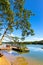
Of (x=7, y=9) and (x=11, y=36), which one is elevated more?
(x=7, y=9)

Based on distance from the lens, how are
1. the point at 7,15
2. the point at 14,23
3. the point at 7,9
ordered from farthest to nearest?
the point at 14,23
the point at 7,15
the point at 7,9

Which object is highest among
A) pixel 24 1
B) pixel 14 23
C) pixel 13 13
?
pixel 24 1

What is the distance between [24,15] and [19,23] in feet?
3.53

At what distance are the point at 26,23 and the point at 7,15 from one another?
2539mm

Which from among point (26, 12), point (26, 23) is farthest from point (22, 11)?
point (26, 23)

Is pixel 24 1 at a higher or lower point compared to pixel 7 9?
higher

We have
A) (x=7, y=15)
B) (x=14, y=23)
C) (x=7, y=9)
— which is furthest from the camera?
(x=14, y=23)

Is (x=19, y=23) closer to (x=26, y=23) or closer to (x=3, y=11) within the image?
(x=26, y=23)

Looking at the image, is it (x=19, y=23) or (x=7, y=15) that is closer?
(x=7, y=15)

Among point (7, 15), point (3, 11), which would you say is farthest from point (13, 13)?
point (3, 11)

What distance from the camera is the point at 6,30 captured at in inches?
575

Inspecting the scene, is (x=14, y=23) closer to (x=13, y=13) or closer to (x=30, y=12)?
(x=13, y=13)

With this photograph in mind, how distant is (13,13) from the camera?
14094mm

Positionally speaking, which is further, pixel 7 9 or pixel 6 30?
pixel 6 30
